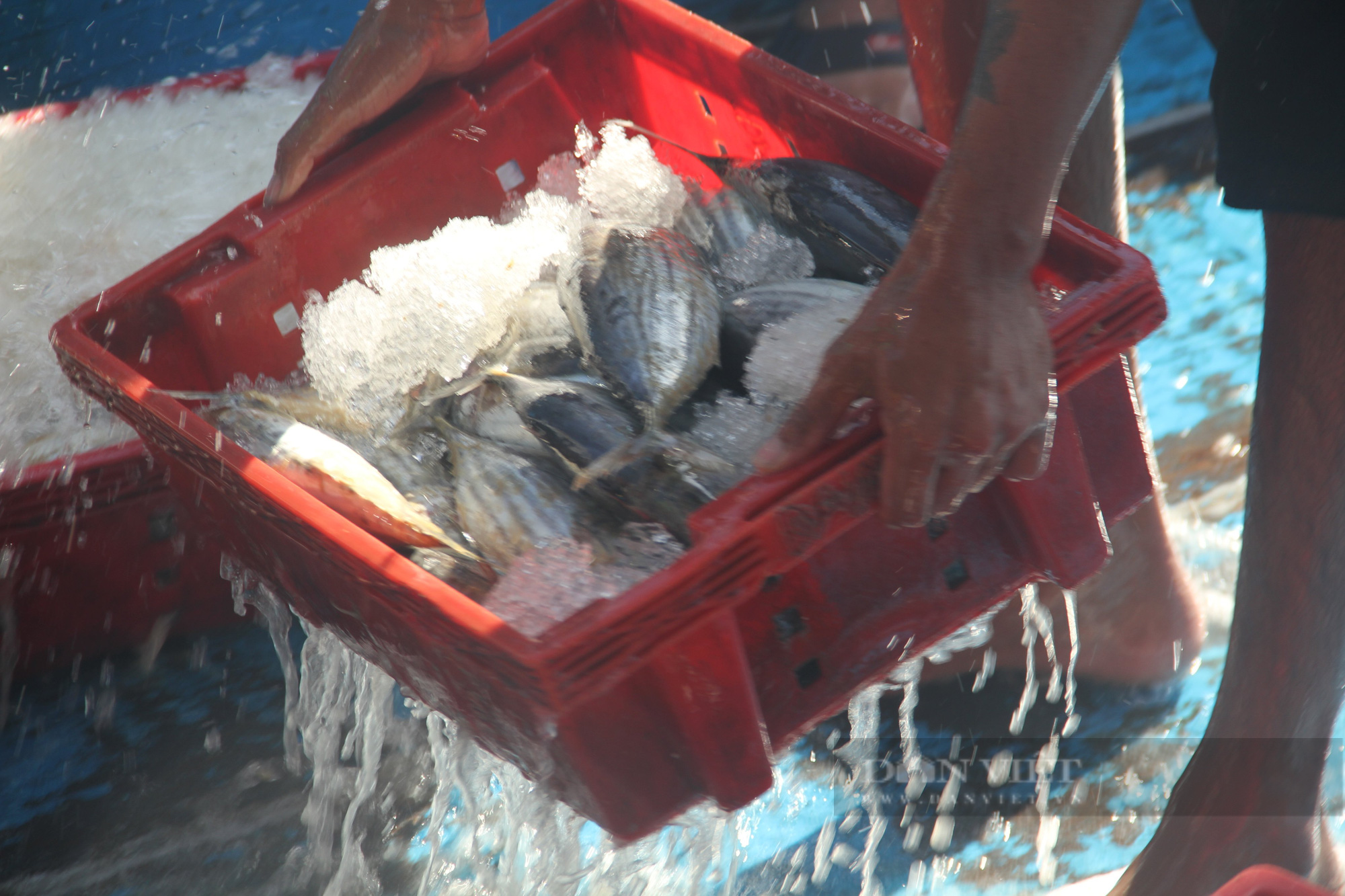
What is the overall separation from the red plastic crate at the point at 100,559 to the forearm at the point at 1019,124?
137 cm

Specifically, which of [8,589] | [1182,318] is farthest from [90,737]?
[1182,318]

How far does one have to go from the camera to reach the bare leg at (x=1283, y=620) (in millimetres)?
1415

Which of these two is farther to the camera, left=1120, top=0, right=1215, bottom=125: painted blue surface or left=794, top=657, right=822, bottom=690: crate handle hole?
left=1120, top=0, right=1215, bottom=125: painted blue surface

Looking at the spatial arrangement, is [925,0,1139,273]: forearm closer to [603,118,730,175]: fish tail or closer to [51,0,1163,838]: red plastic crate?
[51,0,1163,838]: red plastic crate

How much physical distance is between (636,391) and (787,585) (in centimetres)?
33

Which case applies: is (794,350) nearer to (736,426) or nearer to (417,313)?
(736,426)

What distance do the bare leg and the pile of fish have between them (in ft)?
1.84

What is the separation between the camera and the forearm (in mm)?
926

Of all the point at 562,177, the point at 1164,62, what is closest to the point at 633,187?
the point at 562,177

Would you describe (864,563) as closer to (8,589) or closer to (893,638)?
(893,638)

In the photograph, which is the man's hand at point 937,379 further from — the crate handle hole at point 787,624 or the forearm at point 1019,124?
the crate handle hole at point 787,624

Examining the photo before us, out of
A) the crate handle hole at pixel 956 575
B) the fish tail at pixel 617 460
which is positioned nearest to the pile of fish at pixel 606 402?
the fish tail at pixel 617 460

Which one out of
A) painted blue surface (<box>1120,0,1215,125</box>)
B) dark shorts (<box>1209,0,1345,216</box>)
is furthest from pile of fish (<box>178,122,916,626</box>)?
painted blue surface (<box>1120,0,1215,125</box>)

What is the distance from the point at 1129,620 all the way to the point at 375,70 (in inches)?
68.4
